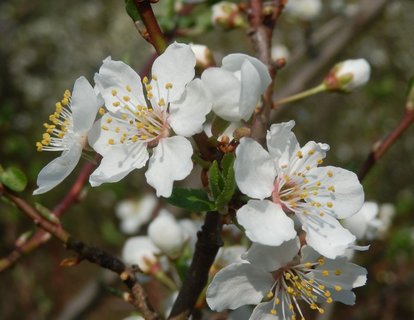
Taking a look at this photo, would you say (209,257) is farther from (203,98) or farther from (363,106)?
(363,106)

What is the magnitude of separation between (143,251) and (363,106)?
13.0 feet

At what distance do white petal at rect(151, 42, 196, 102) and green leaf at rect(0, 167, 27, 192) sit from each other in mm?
284

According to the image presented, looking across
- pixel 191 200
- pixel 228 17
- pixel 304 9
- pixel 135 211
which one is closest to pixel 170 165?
pixel 191 200

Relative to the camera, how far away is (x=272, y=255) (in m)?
0.72

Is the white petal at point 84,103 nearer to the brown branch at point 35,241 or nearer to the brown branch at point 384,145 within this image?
the brown branch at point 35,241

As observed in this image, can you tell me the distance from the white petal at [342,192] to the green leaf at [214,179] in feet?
0.59

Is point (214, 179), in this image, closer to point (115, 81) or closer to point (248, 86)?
point (248, 86)

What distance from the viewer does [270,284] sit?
0.78 metres

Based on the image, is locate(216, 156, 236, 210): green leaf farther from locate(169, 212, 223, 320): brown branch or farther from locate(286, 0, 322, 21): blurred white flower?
locate(286, 0, 322, 21): blurred white flower

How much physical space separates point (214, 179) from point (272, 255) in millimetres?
142

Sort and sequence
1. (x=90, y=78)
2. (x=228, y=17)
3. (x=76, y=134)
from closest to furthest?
(x=76, y=134), (x=228, y=17), (x=90, y=78)

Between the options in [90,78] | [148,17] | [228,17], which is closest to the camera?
[148,17]

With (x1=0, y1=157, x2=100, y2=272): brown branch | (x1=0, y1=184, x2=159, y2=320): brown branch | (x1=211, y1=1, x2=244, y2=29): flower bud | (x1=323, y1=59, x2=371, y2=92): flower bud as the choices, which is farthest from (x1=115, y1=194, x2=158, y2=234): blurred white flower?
(x1=0, y1=184, x2=159, y2=320): brown branch

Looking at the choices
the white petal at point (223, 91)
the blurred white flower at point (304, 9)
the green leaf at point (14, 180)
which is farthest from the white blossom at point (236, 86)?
the blurred white flower at point (304, 9)
